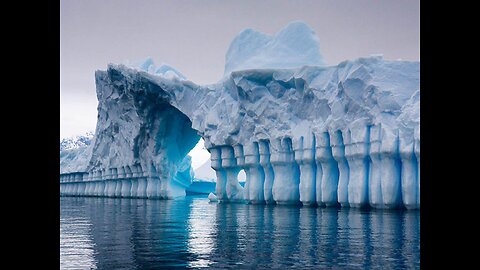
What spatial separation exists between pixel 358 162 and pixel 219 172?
10126 millimetres

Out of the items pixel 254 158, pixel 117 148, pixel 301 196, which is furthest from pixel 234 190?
pixel 117 148

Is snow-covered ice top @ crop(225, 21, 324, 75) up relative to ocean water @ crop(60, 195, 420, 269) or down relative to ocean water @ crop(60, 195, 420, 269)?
up

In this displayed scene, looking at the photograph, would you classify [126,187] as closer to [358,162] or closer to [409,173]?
[358,162]

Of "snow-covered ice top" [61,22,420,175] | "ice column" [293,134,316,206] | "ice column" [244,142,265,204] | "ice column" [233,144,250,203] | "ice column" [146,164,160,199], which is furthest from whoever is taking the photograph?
"ice column" [146,164,160,199]

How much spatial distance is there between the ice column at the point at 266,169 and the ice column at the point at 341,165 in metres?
4.57

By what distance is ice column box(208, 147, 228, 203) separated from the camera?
27.6 metres

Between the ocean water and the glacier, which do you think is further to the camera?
the glacier

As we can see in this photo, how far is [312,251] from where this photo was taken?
8.25 meters

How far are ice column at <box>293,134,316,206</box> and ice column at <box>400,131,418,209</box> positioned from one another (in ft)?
15.2

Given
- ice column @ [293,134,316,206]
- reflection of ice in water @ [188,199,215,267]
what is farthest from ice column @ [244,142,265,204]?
reflection of ice in water @ [188,199,215,267]

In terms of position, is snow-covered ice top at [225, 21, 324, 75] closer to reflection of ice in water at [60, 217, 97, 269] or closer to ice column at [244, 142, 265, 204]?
ice column at [244, 142, 265, 204]

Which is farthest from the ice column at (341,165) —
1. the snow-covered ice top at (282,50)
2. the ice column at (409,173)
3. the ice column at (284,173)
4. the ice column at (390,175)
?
the snow-covered ice top at (282,50)
